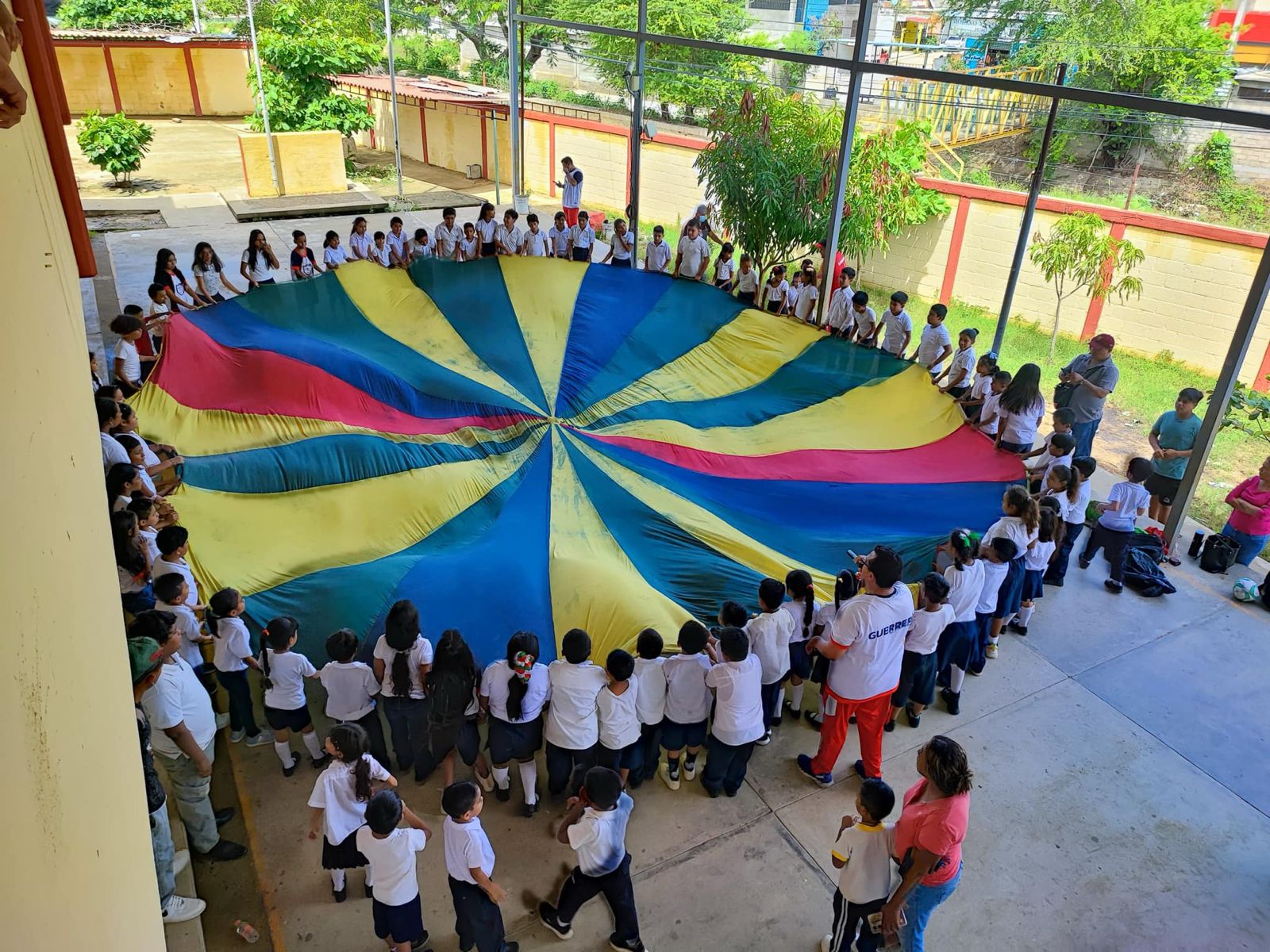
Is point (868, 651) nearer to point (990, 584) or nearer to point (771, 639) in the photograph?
point (771, 639)

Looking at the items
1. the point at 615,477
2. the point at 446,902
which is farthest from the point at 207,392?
the point at 446,902

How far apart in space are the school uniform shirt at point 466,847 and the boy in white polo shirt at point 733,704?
1.17 metres

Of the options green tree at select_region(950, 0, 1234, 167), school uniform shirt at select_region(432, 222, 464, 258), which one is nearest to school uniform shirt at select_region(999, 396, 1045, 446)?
school uniform shirt at select_region(432, 222, 464, 258)

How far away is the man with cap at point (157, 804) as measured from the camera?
2977 mm

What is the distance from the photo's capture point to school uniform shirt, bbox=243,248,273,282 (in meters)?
7.51

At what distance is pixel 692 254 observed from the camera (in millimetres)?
8297

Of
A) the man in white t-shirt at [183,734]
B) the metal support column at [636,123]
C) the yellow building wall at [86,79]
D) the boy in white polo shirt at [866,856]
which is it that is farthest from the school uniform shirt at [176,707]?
the yellow building wall at [86,79]

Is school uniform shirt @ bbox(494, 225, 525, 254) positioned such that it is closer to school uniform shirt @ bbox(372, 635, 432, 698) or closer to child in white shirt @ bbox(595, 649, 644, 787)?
school uniform shirt @ bbox(372, 635, 432, 698)

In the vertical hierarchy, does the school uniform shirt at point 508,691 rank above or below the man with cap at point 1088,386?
below

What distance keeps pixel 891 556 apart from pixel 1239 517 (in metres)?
3.33

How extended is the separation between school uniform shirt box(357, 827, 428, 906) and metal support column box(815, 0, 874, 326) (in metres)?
5.78

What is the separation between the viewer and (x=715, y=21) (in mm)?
19906

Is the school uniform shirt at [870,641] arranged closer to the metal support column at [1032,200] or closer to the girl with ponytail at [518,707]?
the girl with ponytail at [518,707]

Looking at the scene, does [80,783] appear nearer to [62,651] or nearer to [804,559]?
[62,651]
